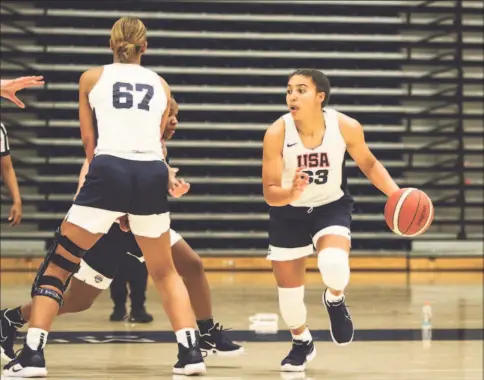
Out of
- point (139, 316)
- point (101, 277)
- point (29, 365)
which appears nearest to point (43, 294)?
point (29, 365)

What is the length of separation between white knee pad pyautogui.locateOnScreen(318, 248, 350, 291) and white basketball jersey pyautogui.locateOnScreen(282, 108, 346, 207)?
1.01 ft

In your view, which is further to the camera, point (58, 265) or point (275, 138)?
A: point (275, 138)

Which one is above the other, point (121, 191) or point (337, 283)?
point (121, 191)

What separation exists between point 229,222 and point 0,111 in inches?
115

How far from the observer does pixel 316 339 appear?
6.71 metres

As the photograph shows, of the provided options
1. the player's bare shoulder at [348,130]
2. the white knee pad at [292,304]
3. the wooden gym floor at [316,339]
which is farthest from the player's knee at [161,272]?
the player's bare shoulder at [348,130]

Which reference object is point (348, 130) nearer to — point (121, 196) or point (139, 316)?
point (121, 196)

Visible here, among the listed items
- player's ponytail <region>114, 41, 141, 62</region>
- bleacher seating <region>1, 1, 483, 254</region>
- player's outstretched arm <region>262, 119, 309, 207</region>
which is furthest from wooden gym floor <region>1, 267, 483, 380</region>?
bleacher seating <region>1, 1, 483, 254</region>

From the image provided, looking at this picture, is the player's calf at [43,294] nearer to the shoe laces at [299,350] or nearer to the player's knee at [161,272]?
the player's knee at [161,272]

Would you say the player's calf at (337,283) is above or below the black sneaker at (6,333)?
above

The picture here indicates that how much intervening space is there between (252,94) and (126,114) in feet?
26.3

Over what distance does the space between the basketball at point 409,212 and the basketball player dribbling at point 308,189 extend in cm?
13

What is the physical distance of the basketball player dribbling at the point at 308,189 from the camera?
5.20 m

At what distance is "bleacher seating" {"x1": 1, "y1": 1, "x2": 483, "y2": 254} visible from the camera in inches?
484
